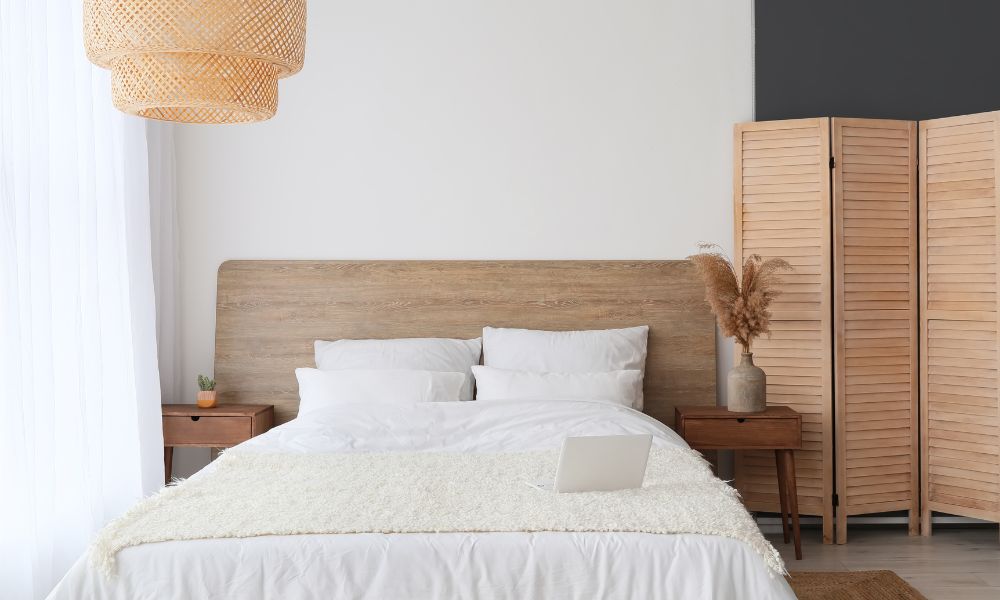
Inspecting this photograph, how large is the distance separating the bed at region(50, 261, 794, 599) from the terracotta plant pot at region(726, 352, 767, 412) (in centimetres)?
32

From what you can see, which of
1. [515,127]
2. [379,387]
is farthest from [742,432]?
[515,127]

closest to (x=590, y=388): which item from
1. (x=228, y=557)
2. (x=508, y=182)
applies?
(x=508, y=182)

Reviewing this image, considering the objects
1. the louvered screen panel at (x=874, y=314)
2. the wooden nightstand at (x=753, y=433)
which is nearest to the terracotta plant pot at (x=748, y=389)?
the wooden nightstand at (x=753, y=433)

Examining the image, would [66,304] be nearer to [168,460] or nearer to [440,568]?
[168,460]

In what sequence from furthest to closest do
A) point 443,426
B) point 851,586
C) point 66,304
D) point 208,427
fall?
point 208,427 < point 851,586 < point 443,426 < point 66,304

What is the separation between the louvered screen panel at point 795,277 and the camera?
13.4 ft

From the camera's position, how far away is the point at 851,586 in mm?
3520

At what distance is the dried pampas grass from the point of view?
3.92 metres

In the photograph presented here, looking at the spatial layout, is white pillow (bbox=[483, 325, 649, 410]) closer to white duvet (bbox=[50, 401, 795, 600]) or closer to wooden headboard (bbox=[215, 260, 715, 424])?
wooden headboard (bbox=[215, 260, 715, 424])

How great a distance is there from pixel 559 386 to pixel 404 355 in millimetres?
732

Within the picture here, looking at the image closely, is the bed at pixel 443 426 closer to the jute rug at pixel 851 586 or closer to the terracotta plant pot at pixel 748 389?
the terracotta plant pot at pixel 748 389

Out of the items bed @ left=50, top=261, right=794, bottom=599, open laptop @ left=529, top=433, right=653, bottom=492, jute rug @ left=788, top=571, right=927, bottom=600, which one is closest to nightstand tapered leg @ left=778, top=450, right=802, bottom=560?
jute rug @ left=788, top=571, right=927, bottom=600

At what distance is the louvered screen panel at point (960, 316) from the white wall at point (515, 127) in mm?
915

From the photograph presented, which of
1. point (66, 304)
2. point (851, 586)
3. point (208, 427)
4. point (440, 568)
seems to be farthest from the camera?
point (208, 427)
